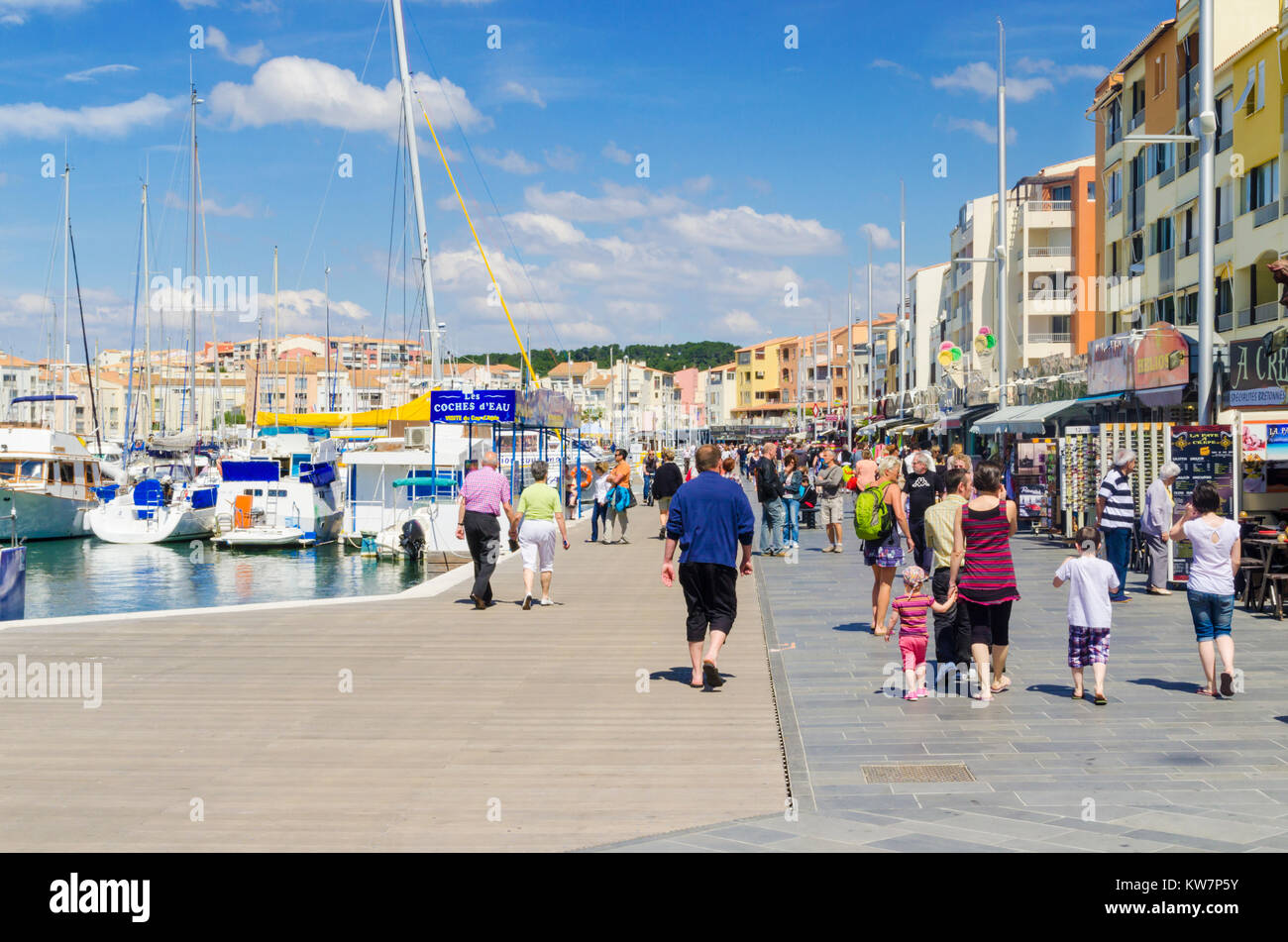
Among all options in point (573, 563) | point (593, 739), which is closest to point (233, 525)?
point (573, 563)

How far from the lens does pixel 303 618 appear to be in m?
13.7

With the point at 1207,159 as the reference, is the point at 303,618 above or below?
below

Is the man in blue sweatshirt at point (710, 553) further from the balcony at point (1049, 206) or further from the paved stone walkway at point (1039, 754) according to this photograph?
the balcony at point (1049, 206)

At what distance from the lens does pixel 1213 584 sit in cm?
935

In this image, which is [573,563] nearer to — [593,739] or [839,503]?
[839,503]

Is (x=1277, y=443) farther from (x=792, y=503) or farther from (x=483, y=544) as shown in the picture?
(x=483, y=544)

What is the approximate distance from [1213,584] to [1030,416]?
18548 millimetres

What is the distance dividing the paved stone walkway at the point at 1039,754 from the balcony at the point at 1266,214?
21.0m

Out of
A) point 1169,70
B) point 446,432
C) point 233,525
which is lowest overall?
point 233,525

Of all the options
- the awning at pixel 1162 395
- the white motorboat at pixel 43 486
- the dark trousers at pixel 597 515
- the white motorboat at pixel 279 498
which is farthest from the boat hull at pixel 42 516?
the awning at pixel 1162 395

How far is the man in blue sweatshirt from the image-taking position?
376 inches

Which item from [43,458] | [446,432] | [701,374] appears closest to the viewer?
[446,432]

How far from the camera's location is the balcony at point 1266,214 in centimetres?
3009
